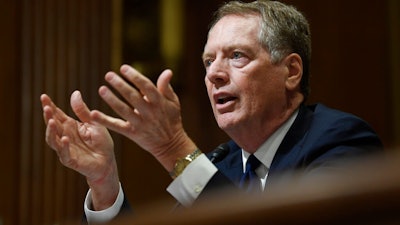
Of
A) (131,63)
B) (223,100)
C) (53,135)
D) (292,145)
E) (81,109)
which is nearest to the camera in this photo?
(81,109)

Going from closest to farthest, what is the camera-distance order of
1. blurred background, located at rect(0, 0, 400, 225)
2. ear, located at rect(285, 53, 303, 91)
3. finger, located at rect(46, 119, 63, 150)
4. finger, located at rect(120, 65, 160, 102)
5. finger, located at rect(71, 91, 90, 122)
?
finger, located at rect(120, 65, 160, 102)
finger, located at rect(71, 91, 90, 122)
finger, located at rect(46, 119, 63, 150)
ear, located at rect(285, 53, 303, 91)
blurred background, located at rect(0, 0, 400, 225)

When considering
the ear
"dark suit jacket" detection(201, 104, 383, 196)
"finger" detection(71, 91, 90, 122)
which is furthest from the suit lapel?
"finger" detection(71, 91, 90, 122)

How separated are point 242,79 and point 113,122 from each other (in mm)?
541

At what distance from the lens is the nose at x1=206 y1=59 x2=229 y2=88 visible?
207 centimetres

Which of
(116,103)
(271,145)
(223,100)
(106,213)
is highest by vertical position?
(116,103)

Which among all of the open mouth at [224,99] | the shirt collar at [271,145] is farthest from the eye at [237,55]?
the shirt collar at [271,145]

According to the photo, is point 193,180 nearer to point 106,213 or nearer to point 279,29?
point 106,213

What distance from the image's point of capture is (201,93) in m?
3.98

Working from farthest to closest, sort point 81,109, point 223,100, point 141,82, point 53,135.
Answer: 1. point 223,100
2. point 53,135
3. point 81,109
4. point 141,82

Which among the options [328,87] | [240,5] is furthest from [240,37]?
[328,87]

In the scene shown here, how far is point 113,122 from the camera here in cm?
167

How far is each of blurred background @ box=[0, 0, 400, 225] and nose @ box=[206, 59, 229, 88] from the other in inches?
54.8

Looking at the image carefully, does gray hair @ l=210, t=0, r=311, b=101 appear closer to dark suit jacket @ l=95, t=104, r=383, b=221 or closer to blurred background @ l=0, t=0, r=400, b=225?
dark suit jacket @ l=95, t=104, r=383, b=221

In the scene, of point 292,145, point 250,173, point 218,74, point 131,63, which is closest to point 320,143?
point 292,145
